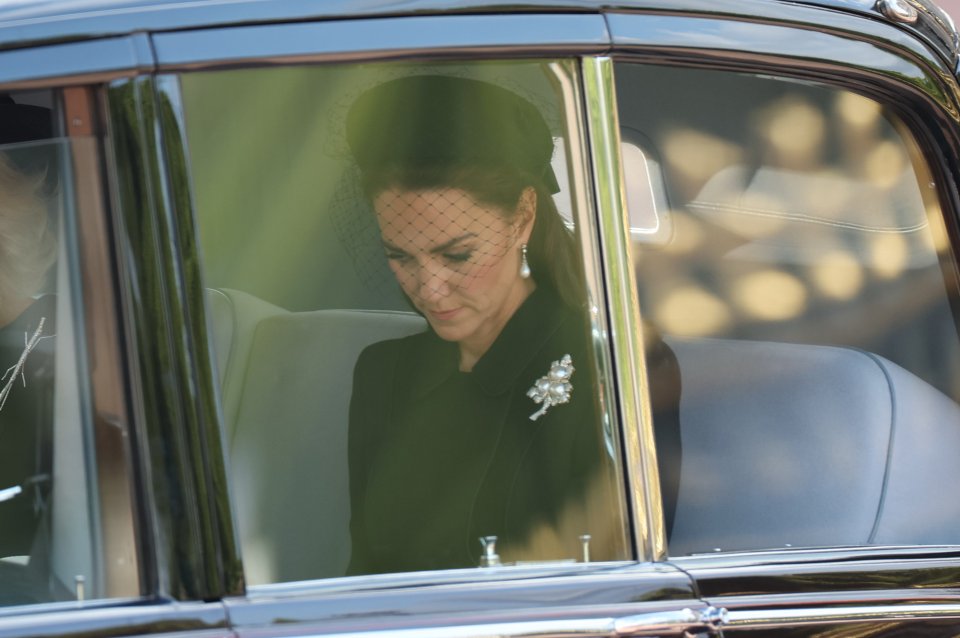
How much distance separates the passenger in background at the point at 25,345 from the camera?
4.84 ft

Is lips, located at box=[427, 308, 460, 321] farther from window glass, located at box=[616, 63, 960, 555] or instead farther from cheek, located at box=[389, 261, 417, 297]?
window glass, located at box=[616, 63, 960, 555]

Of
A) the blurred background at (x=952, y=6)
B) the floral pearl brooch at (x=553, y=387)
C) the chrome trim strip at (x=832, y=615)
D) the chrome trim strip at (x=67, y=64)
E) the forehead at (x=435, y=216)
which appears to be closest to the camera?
the chrome trim strip at (x=67, y=64)

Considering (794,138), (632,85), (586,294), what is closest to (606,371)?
(586,294)

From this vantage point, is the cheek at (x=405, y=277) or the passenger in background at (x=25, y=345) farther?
the cheek at (x=405, y=277)

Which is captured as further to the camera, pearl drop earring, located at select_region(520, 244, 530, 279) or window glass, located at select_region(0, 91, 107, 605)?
pearl drop earring, located at select_region(520, 244, 530, 279)

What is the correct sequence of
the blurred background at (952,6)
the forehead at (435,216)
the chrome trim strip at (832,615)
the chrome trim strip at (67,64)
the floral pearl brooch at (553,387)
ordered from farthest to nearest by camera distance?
the blurred background at (952,6) < the forehead at (435,216) < the floral pearl brooch at (553,387) < the chrome trim strip at (832,615) < the chrome trim strip at (67,64)

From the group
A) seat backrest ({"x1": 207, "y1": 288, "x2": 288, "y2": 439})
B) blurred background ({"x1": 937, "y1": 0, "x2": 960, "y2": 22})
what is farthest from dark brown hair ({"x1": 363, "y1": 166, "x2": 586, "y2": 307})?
blurred background ({"x1": 937, "y1": 0, "x2": 960, "y2": 22})

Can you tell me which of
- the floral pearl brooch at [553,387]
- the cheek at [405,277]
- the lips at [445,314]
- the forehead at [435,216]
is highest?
the forehead at [435,216]

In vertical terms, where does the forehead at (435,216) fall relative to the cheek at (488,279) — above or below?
above

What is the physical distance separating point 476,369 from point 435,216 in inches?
8.6

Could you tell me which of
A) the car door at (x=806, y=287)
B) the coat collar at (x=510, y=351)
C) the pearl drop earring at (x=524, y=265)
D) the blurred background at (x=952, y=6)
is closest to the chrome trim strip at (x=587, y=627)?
the car door at (x=806, y=287)

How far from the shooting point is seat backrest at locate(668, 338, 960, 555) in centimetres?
177

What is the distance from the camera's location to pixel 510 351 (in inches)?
68.8

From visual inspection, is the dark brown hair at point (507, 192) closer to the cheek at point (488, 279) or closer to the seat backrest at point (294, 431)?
the cheek at point (488, 279)
